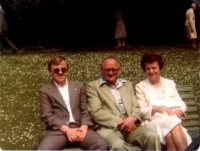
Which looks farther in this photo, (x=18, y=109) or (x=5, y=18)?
(x=18, y=109)

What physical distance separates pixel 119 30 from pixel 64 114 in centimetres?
140

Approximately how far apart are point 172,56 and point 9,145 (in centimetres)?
228

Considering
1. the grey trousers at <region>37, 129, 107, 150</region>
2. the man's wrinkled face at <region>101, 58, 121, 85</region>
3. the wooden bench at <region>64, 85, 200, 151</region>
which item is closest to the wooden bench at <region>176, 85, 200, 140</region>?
the wooden bench at <region>64, 85, 200, 151</region>

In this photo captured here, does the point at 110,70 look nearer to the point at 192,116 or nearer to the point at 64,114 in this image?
the point at 64,114

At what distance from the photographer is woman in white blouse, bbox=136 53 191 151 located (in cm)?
254

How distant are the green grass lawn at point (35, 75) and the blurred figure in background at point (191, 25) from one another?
15 cm

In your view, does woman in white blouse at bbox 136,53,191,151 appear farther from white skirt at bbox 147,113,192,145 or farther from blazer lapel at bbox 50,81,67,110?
blazer lapel at bbox 50,81,67,110

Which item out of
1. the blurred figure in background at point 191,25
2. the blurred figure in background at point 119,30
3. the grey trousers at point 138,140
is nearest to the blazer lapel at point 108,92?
the grey trousers at point 138,140

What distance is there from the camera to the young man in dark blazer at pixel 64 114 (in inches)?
96.1

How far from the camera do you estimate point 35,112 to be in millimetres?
3664

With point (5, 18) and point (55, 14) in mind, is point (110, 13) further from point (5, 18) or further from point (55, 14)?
point (5, 18)

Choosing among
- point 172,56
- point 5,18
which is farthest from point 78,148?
point 172,56

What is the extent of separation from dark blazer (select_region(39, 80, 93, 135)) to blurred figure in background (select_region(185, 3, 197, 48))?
1695mm

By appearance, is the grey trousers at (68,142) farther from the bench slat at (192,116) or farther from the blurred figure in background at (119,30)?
the blurred figure in background at (119,30)
